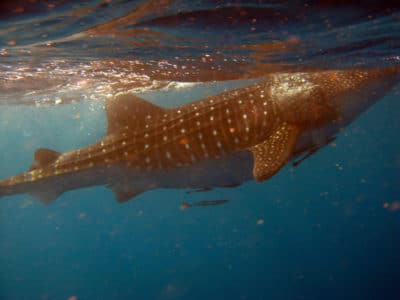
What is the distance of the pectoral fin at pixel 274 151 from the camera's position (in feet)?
17.4

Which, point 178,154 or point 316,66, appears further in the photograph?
point 316,66

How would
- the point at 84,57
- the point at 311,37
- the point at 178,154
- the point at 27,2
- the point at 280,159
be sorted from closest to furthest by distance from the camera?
the point at 280,159
the point at 27,2
the point at 178,154
the point at 311,37
the point at 84,57

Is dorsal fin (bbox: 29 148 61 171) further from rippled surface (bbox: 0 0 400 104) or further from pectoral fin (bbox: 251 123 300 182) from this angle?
pectoral fin (bbox: 251 123 300 182)

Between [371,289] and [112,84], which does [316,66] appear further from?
[371,289]

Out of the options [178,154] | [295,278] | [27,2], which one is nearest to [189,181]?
[178,154]

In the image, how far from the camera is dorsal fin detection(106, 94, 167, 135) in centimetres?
690

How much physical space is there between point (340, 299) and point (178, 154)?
A: 30096 mm

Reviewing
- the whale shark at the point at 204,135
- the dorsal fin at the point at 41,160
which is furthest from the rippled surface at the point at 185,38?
the dorsal fin at the point at 41,160

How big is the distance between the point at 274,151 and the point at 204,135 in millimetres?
Answer: 1532

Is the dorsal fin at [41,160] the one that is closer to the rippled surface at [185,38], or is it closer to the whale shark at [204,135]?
the whale shark at [204,135]

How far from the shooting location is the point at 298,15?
25.3 feet

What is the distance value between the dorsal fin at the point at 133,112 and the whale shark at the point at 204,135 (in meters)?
0.02

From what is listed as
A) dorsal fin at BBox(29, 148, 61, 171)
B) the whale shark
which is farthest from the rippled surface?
dorsal fin at BBox(29, 148, 61, 171)

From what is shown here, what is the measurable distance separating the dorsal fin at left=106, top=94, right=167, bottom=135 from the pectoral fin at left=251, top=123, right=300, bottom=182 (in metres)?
2.28
